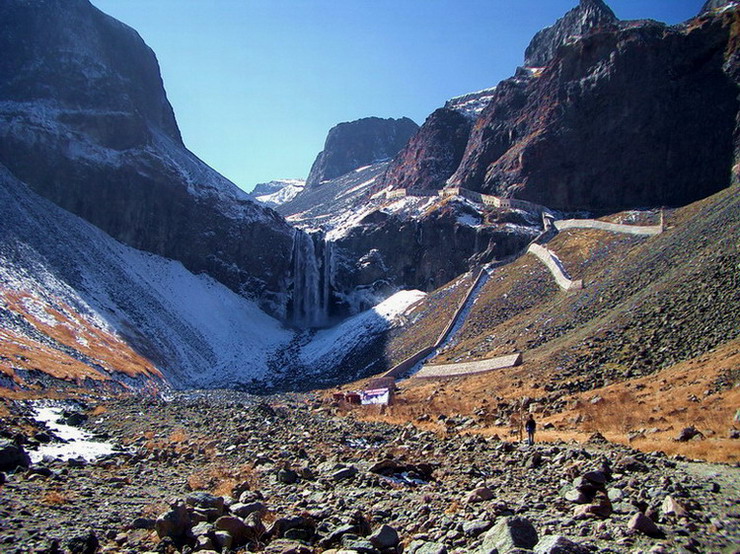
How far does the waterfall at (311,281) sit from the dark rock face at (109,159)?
2.41 metres

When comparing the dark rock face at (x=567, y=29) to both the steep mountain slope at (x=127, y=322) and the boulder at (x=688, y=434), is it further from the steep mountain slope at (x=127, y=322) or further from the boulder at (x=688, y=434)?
the boulder at (x=688, y=434)

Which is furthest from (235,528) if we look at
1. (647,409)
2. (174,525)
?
(647,409)

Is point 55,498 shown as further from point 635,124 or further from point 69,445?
point 635,124

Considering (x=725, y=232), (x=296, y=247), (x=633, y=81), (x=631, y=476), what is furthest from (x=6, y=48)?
(x=631, y=476)

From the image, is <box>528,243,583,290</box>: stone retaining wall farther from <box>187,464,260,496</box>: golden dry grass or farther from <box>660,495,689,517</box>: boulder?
<box>660,495,689,517</box>: boulder

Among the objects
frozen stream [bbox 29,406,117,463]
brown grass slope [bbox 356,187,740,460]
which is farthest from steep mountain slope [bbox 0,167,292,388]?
brown grass slope [bbox 356,187,740,460]

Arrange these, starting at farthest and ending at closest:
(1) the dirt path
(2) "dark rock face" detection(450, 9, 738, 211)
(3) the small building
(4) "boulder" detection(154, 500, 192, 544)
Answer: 1. (2) "dark rock face" detection(450, 9, 738, 211)
2. (3) the small building
3. (4) "boulder" detection(154, 500, 192, 544)
4. (1) the dirt path

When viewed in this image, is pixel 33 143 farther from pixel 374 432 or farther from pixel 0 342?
pixel 374 432

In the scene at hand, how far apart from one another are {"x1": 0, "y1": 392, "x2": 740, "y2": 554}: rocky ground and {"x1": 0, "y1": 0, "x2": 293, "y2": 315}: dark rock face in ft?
247

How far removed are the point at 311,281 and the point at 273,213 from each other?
60.4 ft

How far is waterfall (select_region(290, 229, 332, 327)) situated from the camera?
94625mm

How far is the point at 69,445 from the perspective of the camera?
22.0 metres

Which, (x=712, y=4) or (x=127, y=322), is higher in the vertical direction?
(x=712, y=4)

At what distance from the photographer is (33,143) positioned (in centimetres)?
8438
